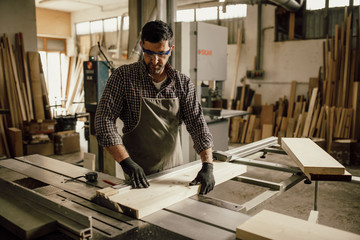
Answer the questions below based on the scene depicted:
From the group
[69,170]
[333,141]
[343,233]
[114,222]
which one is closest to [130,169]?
[114,222]

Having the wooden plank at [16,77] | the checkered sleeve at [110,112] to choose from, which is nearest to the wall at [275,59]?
the wooden plank at [16,77]

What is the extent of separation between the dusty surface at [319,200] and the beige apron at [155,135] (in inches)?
65.0

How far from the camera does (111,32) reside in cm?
865

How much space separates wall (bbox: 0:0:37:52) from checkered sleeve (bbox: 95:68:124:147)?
4552 millimetres

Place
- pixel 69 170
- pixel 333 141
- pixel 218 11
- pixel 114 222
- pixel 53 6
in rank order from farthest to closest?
pixel 53 6 → pixel 218 11 → pixel 333 141 → pixel 69 170 → pixel 114 222

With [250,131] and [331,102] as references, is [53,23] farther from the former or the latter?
[331,102]

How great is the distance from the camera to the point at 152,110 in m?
1.65

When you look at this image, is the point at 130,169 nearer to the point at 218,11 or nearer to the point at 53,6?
the point at 218,11

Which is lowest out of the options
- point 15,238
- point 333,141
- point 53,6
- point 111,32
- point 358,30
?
point 333,141

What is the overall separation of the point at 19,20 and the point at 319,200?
17.5 feet

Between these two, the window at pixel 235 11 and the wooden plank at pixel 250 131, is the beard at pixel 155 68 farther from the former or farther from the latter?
the window at pixel 235 11

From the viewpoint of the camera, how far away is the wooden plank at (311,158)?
1423 mm

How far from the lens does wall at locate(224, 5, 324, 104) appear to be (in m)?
5.72

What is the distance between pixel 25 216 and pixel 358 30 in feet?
17.8
